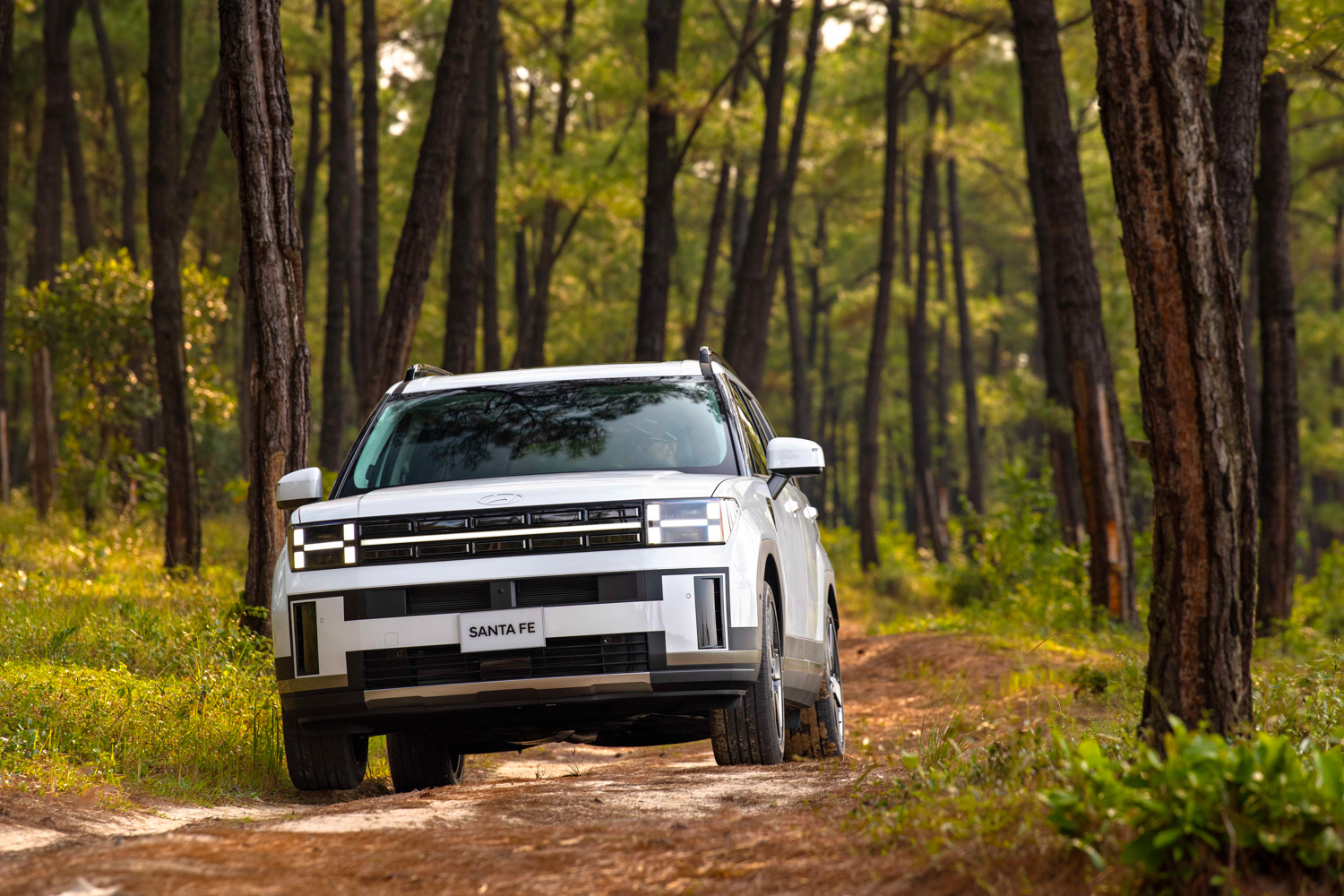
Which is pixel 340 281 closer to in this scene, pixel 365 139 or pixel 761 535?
pixel 365 139

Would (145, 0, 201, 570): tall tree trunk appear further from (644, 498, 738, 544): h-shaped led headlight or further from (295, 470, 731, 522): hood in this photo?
(644, 498, 738, 544): h-shaped led headlight

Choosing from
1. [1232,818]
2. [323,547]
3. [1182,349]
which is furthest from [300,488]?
[1232,818]

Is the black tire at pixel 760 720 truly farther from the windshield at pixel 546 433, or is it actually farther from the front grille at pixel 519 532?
the windshield at pixel 546 433

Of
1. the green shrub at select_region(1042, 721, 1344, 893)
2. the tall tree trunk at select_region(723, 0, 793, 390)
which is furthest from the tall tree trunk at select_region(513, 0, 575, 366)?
the green shrub at select_region(1042, 721, 1344, 893)

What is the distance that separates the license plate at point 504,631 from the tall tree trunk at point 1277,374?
12.1m

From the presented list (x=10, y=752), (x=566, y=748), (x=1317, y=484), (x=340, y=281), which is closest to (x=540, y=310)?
(x=340, y=281)

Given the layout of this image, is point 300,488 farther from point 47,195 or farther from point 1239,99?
point 47,195

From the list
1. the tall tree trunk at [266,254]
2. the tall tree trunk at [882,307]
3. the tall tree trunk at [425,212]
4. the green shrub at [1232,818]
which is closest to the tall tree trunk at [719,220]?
the tall tree trunk at [882,307]

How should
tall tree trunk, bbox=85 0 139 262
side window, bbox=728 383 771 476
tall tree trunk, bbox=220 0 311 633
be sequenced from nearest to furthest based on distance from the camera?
side window, bbox=728 383 771 476, tall tree trunk, bbox=220 0 311 633, tall tree trunk, bbox=85 0 139 262

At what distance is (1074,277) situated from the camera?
1423 centimetres

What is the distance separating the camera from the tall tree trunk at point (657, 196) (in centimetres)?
1925

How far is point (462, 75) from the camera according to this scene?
527 inches

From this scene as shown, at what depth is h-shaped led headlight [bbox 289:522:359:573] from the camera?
5.80 meters

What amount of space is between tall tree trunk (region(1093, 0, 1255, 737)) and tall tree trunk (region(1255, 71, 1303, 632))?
11.1 metres
